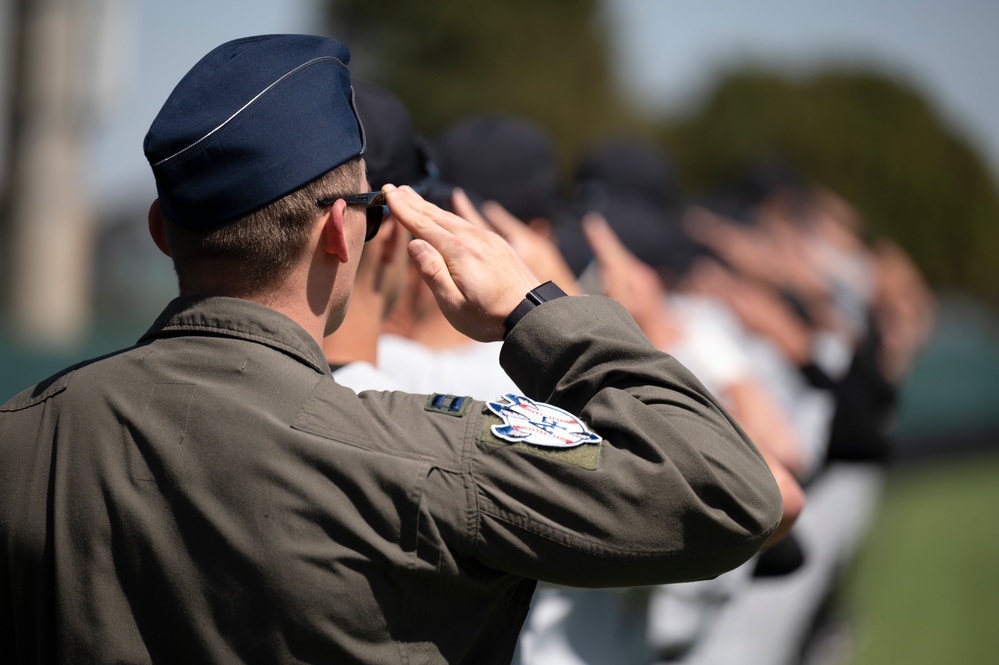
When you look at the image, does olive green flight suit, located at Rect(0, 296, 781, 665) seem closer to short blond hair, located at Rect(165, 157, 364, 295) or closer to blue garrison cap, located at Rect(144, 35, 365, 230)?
short blond hair, located at Rect(165, 157, 364, 295)

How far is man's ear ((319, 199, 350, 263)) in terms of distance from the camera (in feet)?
5.60

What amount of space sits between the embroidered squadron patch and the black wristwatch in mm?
150

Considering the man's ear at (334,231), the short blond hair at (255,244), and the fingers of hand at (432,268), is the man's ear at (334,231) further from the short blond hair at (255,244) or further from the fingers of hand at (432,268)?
the fingers of hand at (432,268)

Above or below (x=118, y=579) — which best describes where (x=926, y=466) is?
below

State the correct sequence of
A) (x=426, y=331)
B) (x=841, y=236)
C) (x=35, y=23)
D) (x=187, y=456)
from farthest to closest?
(x=35, y=23) → (x=841, y=236) → (x=426, y=331) → (x=187, y=456)

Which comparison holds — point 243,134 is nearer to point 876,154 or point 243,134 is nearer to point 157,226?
point 157,226

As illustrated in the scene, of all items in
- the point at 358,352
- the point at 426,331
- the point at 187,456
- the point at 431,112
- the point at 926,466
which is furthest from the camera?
the point at 431,112

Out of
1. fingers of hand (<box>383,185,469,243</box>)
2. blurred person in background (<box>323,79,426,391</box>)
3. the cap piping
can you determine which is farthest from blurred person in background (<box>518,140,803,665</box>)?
the cap piping

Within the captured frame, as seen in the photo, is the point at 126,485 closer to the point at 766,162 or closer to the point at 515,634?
the point at 515,634

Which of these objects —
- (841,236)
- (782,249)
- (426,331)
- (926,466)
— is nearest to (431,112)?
(926,466)

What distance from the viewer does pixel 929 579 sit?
7.96 metres

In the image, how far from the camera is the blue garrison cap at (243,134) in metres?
1.66

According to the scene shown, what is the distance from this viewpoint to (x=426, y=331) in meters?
3.00

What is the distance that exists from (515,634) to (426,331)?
132 cm
